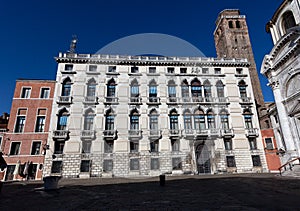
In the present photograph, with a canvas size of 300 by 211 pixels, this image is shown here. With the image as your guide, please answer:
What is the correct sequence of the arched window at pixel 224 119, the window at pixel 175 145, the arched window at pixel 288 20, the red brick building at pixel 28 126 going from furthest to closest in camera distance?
the arched window at pixel 224 119, the window at pixel 175 145, the red brick building at pixel 28 126, the arched window at pixel 288 20

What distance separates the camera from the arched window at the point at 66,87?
2092 centimetres

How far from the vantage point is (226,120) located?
2161 centimetres

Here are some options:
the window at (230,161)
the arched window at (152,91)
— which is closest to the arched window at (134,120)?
the arched window at (152,91)

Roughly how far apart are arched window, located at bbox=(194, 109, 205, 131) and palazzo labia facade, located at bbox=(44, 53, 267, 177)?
126mm

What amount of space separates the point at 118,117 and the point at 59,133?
22.5ft

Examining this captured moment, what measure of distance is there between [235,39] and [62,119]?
3572 centimetres

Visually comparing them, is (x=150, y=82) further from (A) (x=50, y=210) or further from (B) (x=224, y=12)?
(B) (x=224, y=12)

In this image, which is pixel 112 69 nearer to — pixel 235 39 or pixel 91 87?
pixel 91 87

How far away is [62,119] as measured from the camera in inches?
779

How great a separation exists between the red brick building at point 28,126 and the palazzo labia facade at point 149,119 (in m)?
1.40

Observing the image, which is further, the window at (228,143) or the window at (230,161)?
the window at (228,143)

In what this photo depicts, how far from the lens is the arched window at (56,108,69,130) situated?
1955 centimetres

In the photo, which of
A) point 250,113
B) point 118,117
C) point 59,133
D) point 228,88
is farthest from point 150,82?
point 250,113

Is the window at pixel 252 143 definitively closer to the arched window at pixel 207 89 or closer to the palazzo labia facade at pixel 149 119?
the palazzo labia facade at pixel 149 119
